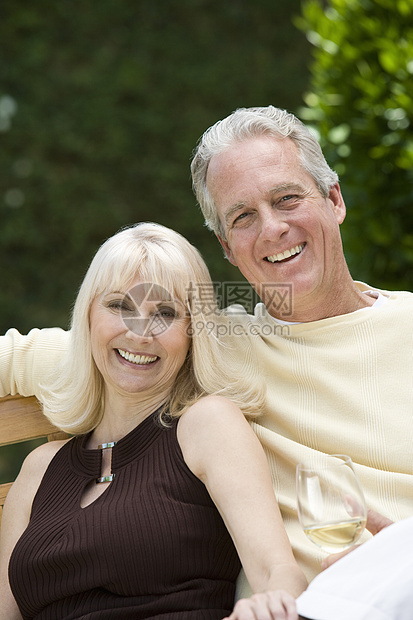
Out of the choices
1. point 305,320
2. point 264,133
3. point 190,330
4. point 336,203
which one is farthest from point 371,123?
point 190,330

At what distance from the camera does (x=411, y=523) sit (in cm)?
154

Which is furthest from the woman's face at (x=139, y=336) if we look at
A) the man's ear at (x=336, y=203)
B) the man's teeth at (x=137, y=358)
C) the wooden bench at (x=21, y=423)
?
the man's ear at (x=336, y=203)

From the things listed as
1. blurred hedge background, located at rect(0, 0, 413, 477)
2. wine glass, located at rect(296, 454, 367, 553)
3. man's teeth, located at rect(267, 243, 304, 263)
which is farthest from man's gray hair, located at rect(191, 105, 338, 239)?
blurred hedge background, located at rect(0, 0, 413, 477)

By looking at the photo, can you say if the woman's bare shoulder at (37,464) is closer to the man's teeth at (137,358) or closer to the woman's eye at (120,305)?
the man's teeth at (137,358)

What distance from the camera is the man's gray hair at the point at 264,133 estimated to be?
2510 millimetres

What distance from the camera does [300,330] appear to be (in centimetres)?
245

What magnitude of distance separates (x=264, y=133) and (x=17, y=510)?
1469 millimetres

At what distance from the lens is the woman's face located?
7.47ft

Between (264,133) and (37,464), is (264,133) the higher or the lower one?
the higher one

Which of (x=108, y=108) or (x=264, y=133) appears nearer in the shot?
(x=264, y=133)

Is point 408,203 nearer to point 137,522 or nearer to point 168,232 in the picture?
point 168,232

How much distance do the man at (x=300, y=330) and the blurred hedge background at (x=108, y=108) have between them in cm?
385

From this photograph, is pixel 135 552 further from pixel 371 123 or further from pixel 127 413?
pixel 371 123

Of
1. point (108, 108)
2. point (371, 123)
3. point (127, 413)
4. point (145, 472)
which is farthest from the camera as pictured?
point (108, 108)
